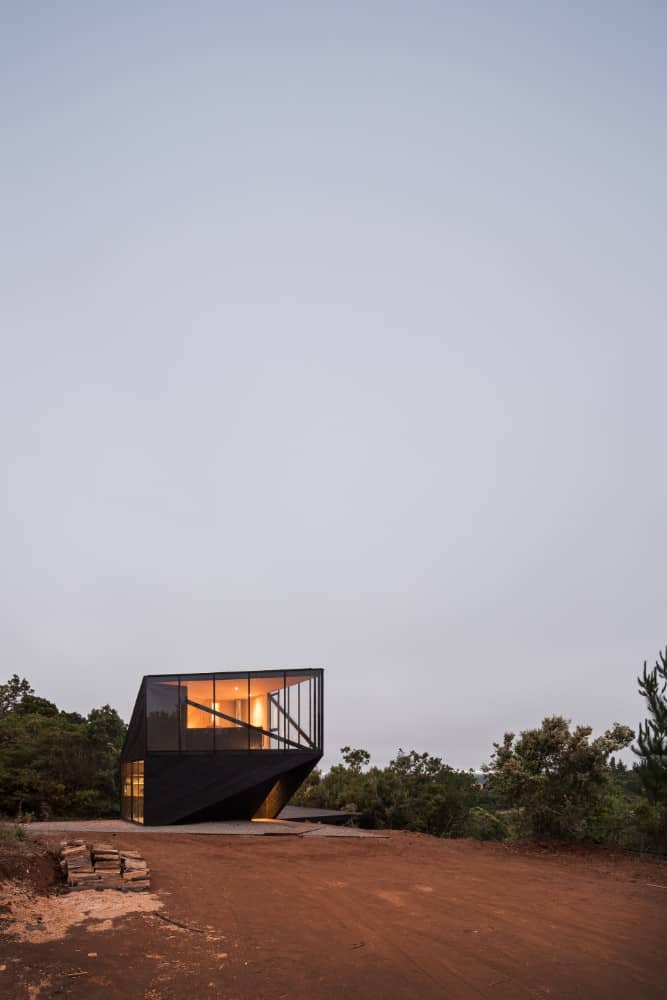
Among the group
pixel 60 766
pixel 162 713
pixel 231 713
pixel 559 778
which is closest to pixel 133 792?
pixel 162 713

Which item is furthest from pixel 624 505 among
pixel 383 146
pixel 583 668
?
pixel 383 146

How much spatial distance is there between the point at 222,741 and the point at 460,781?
8.47 m

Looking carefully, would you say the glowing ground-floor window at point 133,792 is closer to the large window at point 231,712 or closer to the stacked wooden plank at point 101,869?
the large window at point 231,712

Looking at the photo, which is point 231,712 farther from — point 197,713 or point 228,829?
point 228,829

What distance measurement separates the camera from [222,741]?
813 inches

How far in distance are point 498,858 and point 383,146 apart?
1973 cm

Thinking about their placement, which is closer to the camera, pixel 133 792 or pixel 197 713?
Answer: pixel 197 713

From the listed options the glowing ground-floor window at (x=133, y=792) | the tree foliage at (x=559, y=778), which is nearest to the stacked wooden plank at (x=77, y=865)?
the tree foliage at (x=559, y=778)

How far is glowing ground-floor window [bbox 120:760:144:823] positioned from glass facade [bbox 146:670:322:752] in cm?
148

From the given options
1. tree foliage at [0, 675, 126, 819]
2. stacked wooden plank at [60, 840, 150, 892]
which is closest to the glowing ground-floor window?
tree foliage at [0, 675, 126, 819]

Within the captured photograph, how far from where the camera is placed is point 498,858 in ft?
41.9

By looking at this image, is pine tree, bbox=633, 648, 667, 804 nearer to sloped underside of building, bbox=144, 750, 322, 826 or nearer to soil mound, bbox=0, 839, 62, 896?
soil mound, bbox=0, 839, 62, 896

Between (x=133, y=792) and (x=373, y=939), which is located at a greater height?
(x=373, y=939)

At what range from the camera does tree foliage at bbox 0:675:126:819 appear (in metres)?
25.6
